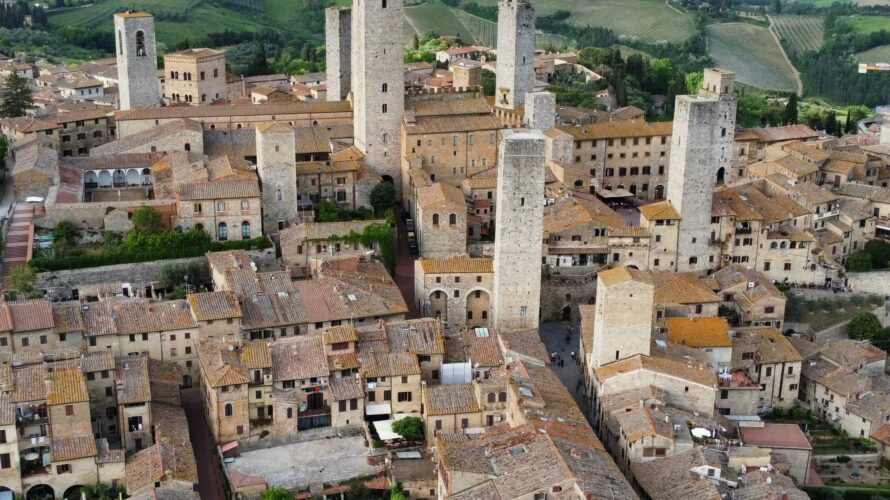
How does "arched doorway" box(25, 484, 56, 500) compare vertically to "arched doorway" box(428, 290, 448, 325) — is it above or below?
below

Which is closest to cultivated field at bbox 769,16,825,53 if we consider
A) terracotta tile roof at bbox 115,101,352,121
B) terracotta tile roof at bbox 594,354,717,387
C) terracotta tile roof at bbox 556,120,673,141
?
terracotta tile roof at bbox 556,120,673,141

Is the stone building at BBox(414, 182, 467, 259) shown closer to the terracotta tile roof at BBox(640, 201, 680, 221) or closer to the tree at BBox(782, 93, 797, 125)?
the terracotta tile roof at BBox(640, 201, 680, 221)

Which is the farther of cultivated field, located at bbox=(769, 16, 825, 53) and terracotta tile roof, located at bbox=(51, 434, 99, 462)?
cultivated field, located at bbox=(769, 16, 825, 53)

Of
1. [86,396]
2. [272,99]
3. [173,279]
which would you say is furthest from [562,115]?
[86,396]

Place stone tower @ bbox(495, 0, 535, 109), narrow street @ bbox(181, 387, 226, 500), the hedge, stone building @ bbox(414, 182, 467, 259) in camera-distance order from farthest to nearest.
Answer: stone tower @ bbox(495, 0, 535, 109), stone building @ bbox(414, 182, 467, 259), the hedge, narrow street @ bbox(181, 387, 226, 500)

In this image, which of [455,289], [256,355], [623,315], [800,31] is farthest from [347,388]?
[800,31]
